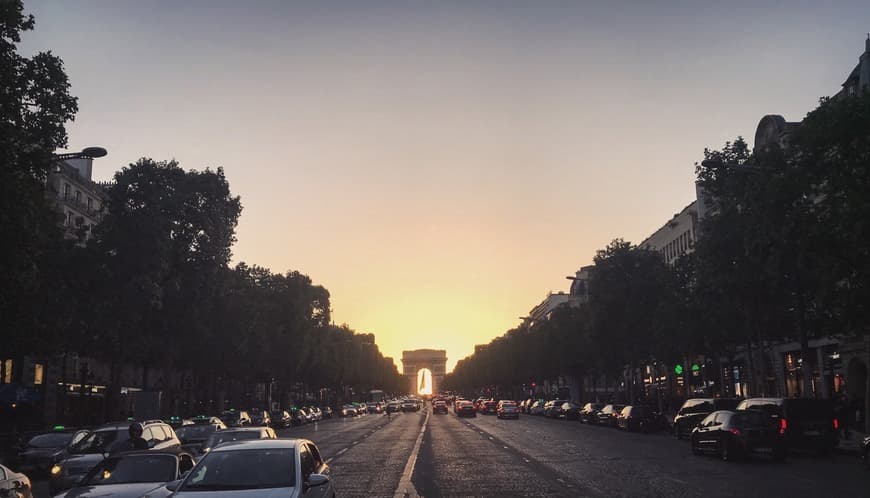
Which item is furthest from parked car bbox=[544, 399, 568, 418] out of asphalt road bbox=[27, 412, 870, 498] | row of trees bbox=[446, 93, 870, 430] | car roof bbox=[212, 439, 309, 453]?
car roof bbox=[212, 439, 309, 453]

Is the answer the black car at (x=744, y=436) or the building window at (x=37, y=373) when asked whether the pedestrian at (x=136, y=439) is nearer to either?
the black car at (x=744, y=436)

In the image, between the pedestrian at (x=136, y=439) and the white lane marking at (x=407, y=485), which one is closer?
the pedestrian at (x=136, y=439)

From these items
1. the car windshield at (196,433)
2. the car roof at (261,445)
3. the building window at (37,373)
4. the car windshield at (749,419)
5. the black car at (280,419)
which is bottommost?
the black car at (280,419)

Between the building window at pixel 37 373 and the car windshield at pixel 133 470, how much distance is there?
4658 centimetres

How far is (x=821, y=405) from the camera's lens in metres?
25.2

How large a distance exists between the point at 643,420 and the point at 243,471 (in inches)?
1563

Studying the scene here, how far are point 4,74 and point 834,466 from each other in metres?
→ 24.6

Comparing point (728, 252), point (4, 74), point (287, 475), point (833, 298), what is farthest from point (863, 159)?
point (4, 74)

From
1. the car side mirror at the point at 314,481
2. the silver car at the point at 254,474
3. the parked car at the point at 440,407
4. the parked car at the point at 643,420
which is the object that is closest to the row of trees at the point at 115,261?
the silver car at the point at 254,474

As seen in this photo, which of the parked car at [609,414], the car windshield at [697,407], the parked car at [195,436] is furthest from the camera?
the parked car at [609,414]

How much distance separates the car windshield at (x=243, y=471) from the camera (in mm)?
9008

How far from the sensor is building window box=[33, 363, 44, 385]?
5341cm

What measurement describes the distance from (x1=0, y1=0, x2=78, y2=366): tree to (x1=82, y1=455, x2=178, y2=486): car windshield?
914 centimetres

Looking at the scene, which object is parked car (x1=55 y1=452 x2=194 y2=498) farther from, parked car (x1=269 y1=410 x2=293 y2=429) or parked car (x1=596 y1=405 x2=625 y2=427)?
parked car (x1=269 y1=410 x2=293 y2=429)
